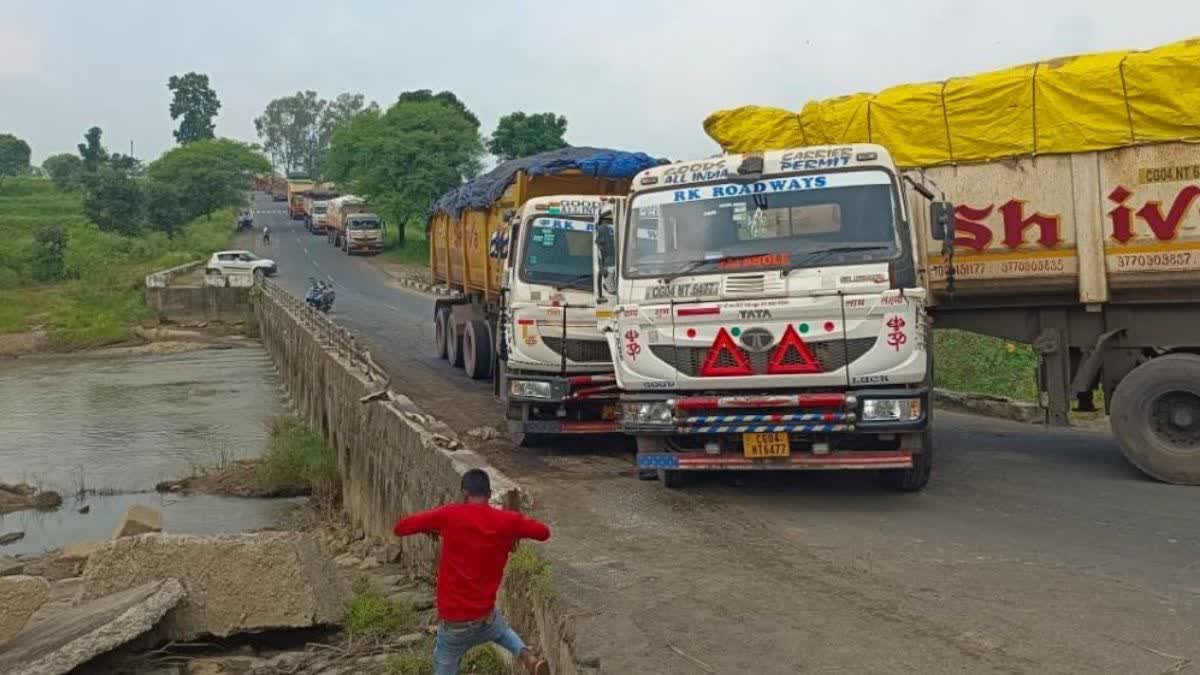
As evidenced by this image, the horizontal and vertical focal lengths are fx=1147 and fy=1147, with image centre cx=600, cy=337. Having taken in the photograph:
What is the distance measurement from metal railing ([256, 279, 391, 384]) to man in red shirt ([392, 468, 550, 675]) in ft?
28.8

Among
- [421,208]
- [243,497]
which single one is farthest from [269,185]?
[243,497]

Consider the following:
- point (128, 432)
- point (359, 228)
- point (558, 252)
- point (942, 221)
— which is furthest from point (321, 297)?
point (942, 221)

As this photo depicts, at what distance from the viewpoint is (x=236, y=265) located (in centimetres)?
4491

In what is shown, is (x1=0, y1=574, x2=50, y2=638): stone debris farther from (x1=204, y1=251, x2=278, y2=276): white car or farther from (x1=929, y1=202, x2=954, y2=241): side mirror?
(x1=204, y1=251, x2=278, y2=276): white car

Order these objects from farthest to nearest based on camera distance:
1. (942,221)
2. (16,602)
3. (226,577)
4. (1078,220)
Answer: (1078,220) < (942,221) < (226,577) < (16,602)

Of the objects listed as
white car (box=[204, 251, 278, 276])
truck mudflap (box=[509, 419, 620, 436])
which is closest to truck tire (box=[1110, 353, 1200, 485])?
truck mudflap (box=[509, 419, 620, 436])

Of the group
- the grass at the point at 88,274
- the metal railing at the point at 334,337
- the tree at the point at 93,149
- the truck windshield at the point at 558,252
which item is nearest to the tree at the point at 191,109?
the tree at the point at 93,149

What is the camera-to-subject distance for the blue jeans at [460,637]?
503cm

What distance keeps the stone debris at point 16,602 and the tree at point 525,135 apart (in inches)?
2232

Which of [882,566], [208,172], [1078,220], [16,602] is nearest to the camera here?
[882,566]

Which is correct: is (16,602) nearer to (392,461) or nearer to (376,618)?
(376,618)

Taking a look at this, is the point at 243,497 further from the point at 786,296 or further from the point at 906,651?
the point at 906,651

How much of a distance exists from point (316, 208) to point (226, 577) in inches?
2558

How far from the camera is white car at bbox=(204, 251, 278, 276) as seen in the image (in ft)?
146
